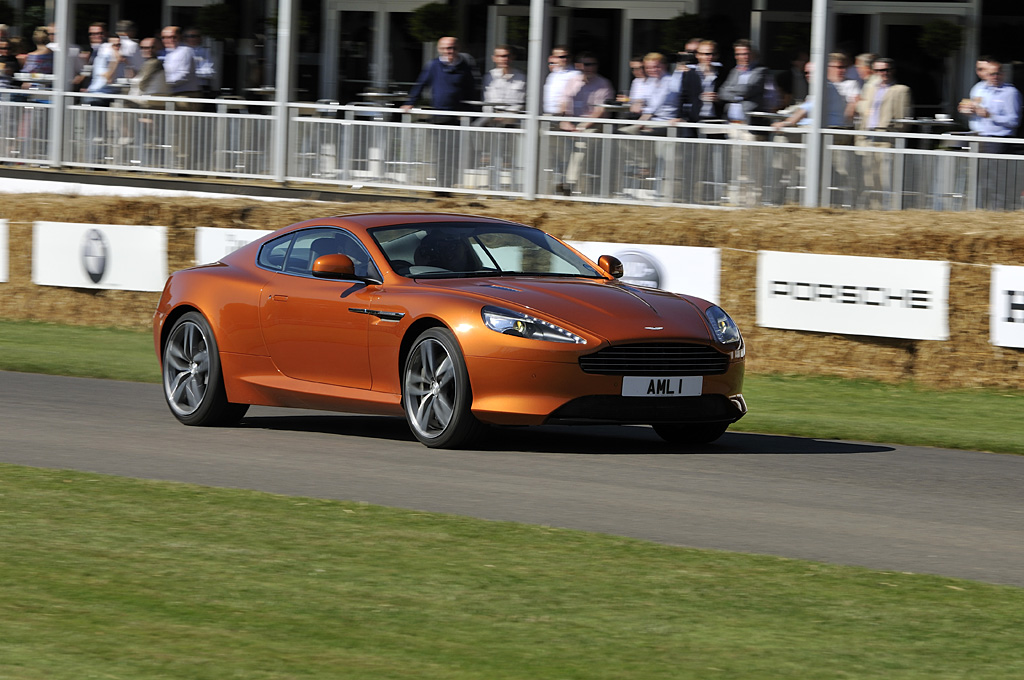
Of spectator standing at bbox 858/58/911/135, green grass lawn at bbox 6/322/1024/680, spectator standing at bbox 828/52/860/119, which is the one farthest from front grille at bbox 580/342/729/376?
spectator standing at bbox 828/52/860/119

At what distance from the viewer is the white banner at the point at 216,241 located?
18.6m

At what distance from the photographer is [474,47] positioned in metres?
29.3

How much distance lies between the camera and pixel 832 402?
14078mm

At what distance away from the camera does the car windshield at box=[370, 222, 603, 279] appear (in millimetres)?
10789

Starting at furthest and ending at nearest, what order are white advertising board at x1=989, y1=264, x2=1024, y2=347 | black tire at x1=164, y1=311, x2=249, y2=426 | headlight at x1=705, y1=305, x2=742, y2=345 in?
white advertising board at x1=989, y1=264, x2=1024, y2=347 → black tire at x1=164, y1=311, x2=249, y2=426 → headlight at x1=705, y1=305, x2=742, y2=345

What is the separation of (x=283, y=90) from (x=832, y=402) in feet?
38.6

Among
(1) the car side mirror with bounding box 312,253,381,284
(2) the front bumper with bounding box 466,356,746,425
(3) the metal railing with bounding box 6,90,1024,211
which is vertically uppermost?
(3) the metal railing with bounding box 6,90,1024,211

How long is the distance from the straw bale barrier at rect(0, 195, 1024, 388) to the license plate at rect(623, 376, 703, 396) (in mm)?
5376

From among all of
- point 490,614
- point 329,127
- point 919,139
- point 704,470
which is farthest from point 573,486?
point 329,127

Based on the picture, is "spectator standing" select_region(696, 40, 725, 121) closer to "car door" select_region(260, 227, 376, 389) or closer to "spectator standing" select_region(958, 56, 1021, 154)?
"spectator standing" select_region(958, 56, 1021, 154)

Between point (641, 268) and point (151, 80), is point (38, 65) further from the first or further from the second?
point (641, 268)

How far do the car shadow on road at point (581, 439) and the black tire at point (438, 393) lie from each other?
25 centimetres

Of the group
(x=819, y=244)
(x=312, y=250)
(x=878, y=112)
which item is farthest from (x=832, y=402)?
(x=878, y=112)

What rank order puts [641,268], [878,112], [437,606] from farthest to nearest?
1. [878,112]
2. [641,268]
3. [437,606]
